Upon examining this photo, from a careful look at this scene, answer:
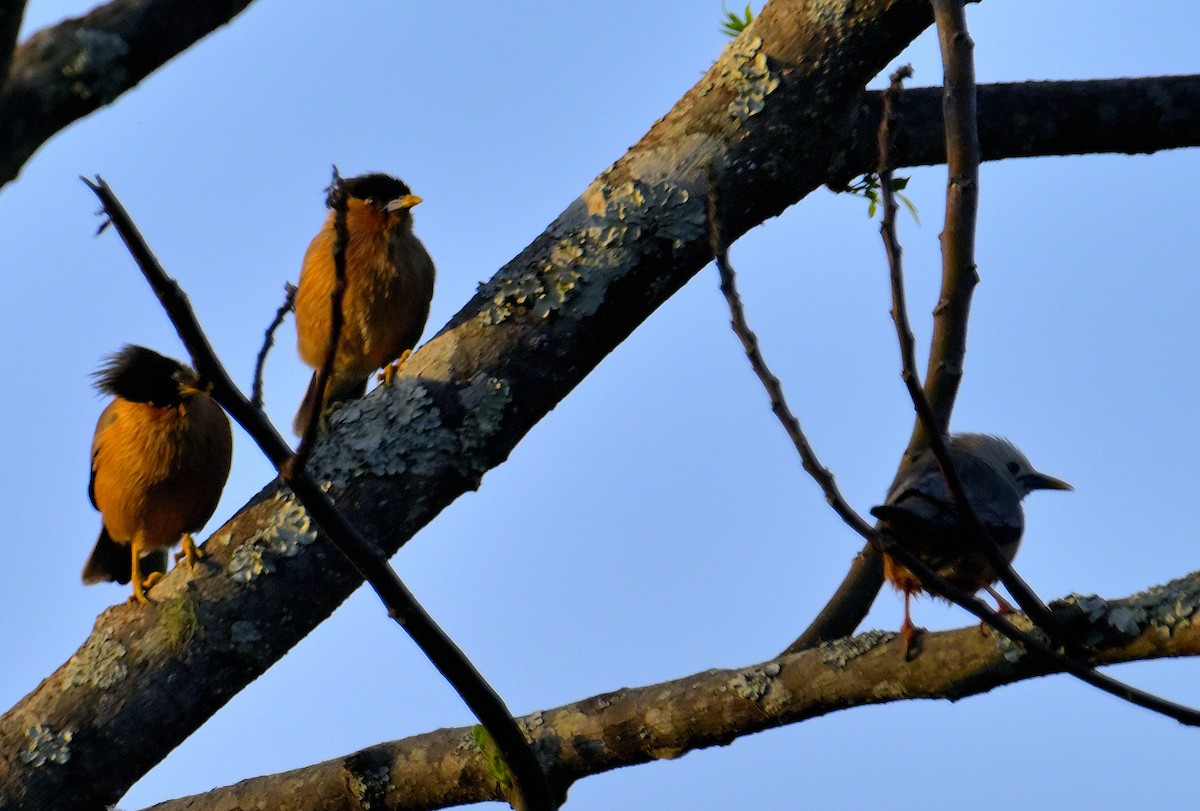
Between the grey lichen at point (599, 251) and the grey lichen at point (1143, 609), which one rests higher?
the grey lichen at point (599, 251)

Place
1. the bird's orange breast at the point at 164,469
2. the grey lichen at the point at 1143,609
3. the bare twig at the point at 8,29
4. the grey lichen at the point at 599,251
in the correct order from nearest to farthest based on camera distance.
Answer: the bare twig at the point at 8,29
the grey lichen at the point at 1143,609
the grey lichen at the point at 599,251
the bird's orange breast at the point at 164,469

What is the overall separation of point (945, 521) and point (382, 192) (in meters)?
3.12

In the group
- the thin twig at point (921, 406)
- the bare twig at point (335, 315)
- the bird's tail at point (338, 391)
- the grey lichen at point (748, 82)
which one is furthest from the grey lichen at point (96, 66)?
the bird's tail at point (338, 391)

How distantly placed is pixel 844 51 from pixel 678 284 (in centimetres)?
79

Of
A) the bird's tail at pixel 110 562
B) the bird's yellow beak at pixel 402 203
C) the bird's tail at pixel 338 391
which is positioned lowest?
the bird's tail at pixel 110 562

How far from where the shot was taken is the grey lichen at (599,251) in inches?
131

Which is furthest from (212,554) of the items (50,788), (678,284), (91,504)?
(91,504)

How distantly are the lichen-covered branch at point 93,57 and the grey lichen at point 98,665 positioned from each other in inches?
72.0

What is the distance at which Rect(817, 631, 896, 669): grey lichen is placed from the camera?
2.77 m

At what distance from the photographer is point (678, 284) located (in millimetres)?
3438

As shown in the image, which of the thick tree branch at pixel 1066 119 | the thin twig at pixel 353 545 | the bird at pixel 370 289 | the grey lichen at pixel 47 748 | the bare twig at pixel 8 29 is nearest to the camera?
the bare twig at pixel 8 29

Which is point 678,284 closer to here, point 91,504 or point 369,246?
point 369,246

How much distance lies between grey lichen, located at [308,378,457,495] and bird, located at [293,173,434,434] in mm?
1966

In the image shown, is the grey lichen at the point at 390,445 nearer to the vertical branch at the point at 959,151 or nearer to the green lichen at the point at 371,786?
the green lichen at the point at 371,786
